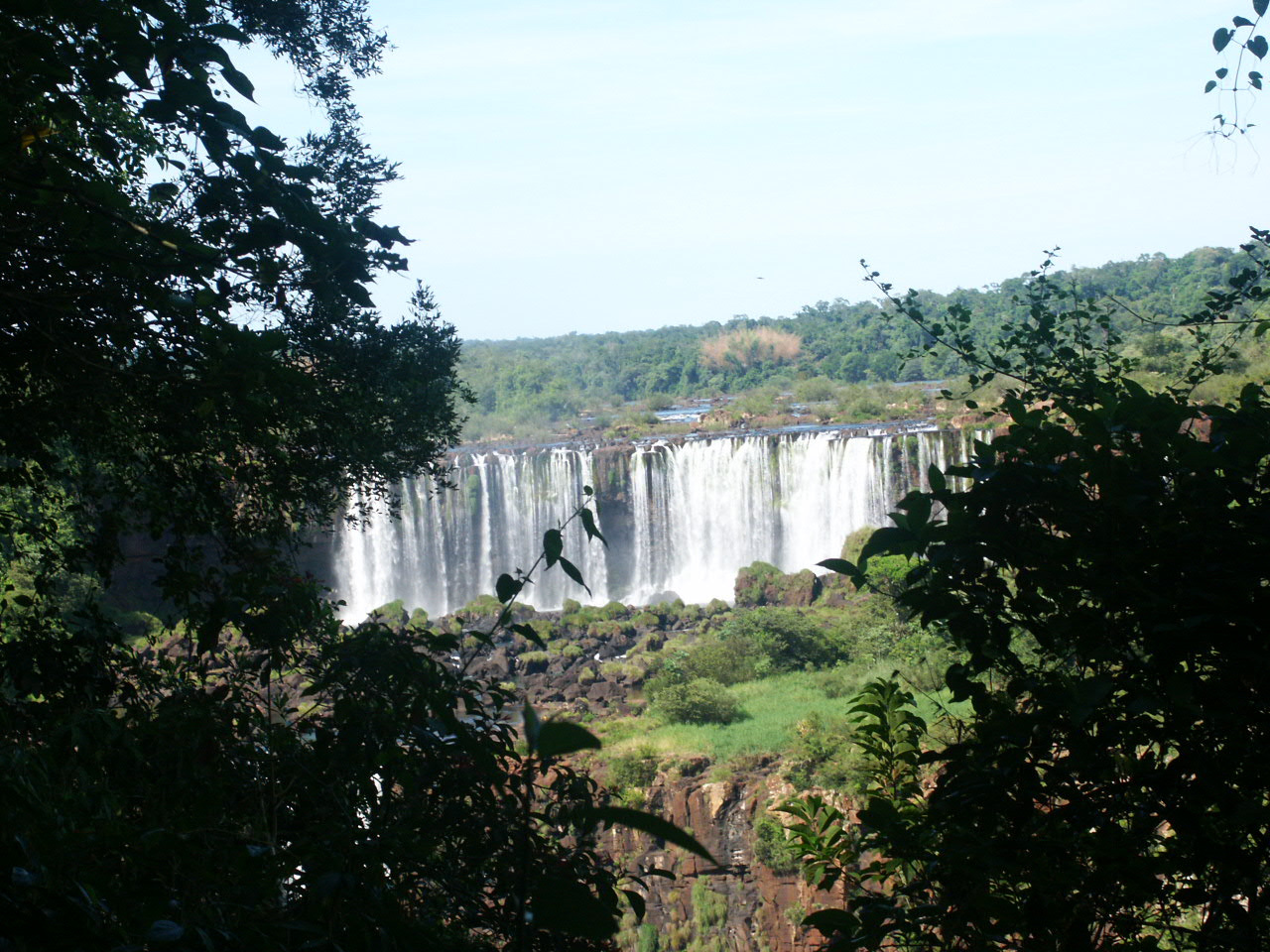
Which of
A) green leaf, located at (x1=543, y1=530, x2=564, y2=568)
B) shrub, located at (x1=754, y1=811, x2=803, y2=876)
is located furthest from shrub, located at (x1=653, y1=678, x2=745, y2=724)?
green leaf, located at (x1=543, y1=530, x2=564, y2=568)

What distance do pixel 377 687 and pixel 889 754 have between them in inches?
41.5

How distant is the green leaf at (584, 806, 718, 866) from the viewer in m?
0.59

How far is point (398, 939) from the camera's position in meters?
0.99

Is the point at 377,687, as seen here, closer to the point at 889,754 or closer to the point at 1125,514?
the point at 889,754

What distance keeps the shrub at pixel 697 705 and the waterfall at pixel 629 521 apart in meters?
6.02

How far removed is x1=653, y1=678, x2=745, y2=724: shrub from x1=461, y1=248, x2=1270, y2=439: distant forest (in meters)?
11.4

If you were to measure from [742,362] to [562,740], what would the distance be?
41.8 meters

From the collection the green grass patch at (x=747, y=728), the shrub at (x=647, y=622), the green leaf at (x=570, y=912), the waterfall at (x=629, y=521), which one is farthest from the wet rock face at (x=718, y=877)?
the waterfall at (x=629, y=521)

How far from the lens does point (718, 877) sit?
983 centimetres

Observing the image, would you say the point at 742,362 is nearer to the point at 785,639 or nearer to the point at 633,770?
the point at 785,639

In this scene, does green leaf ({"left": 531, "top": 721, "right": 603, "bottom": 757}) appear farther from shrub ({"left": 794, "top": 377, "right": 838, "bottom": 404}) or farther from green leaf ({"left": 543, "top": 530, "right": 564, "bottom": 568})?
shrub ({"left": 794, "top": 377, "right": 838, "bottom": 404})

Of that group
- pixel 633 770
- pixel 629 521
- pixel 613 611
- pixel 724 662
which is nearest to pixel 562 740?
pixel 633 770

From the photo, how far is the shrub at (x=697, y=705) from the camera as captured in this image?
14.0 m

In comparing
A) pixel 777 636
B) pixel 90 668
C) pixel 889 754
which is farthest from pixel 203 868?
pixel 777 636
